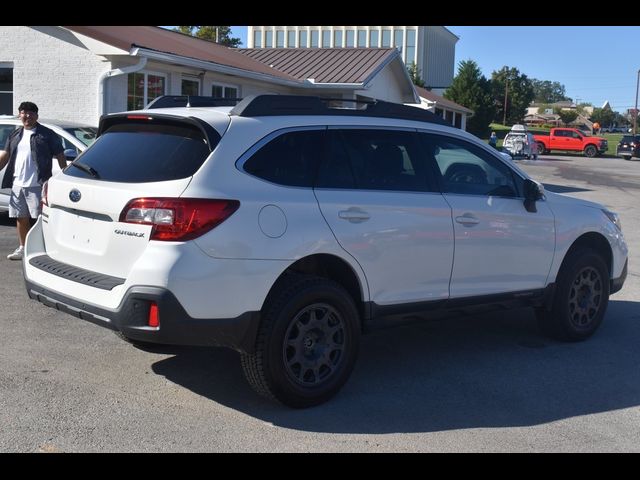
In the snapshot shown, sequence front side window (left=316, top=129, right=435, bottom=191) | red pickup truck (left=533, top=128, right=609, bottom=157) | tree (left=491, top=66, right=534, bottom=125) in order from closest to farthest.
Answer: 1. front side window (left=316, top=129, right=435, bottom=191)
2. red pickup truck (left=533, top=128, right=609, bottom=157)
3. tree (left=491, top=66, right=534, bottom=125)

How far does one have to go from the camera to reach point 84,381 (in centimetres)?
519

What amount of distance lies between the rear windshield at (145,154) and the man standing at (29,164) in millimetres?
3699

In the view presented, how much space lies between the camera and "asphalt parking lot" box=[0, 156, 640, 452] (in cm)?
436

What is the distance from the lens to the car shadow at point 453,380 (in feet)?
15.6

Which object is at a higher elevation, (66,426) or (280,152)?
(280,152)

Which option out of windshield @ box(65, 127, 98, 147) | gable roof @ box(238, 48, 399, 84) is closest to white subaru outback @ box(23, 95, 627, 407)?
windshield @ box(65, 127, 98, 147)

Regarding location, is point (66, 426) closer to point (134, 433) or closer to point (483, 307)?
point (134, 433)

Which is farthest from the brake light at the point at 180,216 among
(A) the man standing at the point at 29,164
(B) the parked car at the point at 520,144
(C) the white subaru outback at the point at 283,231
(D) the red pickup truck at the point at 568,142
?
(D) the red pickup truck at the point at 568,142

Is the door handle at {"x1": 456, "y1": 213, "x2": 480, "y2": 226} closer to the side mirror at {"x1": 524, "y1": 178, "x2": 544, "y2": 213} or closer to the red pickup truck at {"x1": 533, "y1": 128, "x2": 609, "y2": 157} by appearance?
the side mirror at {"x1": 524, "y1": 178, "x2": 544, "y2": 213}

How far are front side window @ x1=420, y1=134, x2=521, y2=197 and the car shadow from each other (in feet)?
4.32

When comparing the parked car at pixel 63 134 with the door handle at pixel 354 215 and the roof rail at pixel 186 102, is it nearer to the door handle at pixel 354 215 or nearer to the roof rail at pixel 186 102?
the roof rail at pixel 186 102

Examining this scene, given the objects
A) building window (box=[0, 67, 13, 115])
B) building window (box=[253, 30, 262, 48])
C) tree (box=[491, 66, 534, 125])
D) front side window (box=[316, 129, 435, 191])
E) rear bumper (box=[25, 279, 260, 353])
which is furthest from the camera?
building window (box=[253, 30, 262, 48])
